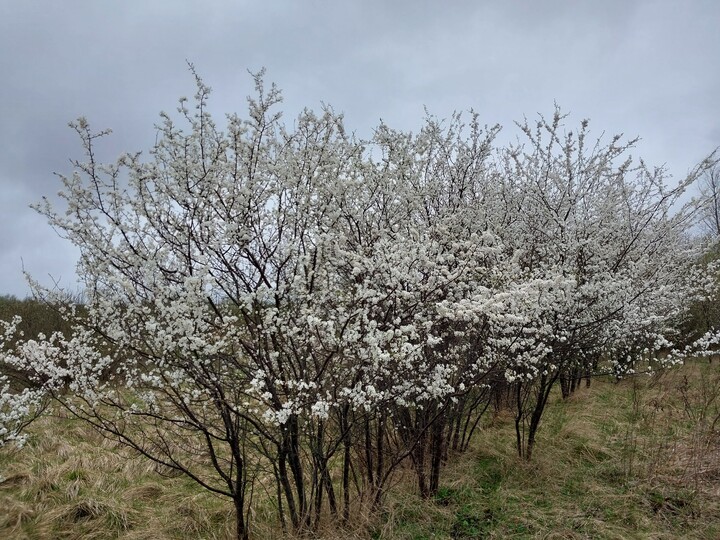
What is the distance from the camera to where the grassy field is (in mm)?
4828

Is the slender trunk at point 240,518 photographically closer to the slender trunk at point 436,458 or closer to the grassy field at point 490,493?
the grassy field at point 490,493

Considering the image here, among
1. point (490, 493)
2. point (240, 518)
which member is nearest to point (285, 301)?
point (240, 518)

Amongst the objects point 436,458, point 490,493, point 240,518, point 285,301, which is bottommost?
point 490,493

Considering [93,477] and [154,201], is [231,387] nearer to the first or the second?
[154,201]

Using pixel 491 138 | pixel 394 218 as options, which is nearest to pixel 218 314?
pixel 394 218

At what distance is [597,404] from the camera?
9555mm

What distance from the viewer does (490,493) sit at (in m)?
5.75

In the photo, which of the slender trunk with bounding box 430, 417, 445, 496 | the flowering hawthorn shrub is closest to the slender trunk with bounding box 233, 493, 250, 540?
the flowering hawthorn shrub

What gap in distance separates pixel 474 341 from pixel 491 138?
3.34 metres

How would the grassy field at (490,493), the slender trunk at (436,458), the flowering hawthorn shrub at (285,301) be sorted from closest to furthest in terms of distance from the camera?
the flowering hawthorn shrub at (285,301) < the grassy field at (490,493) < the slender trunk at (436,458)

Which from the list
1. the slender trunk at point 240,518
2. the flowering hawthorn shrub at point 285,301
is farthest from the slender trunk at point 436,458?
the slender trunk at point 240,518

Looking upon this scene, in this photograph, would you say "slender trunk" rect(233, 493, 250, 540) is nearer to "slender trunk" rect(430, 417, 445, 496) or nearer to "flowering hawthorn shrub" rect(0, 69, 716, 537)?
"flowering hawthorn shrub" rect(0, 69, 716, 537)

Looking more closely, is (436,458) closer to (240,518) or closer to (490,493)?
(490,493)

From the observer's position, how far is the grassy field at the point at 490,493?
4.83 metres
